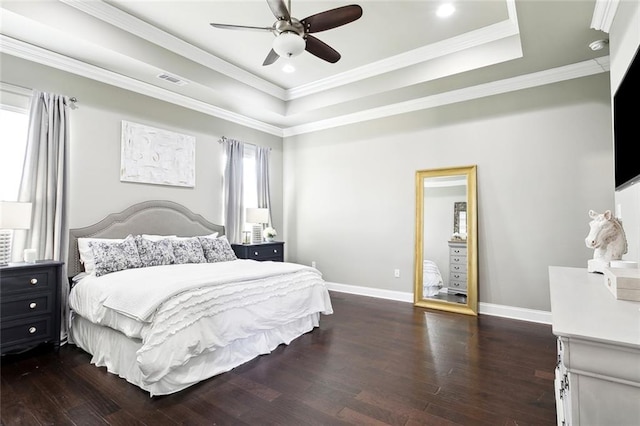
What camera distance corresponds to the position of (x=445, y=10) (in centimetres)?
329

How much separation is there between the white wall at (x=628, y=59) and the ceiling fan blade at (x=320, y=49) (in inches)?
84.5

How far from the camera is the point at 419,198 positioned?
4.88 metres

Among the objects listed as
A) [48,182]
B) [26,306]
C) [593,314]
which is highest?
[48,182]

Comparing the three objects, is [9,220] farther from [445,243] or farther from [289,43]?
[445,243]

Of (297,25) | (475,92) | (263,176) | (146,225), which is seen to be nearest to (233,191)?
(263,176)

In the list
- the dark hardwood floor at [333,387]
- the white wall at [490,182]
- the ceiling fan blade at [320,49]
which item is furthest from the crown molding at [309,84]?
the dark hardwood floor at [333,387]

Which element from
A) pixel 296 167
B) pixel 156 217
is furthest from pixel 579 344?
pixel 296 167

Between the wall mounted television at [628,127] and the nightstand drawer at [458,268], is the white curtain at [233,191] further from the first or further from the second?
the wall mounted television at [628,127]

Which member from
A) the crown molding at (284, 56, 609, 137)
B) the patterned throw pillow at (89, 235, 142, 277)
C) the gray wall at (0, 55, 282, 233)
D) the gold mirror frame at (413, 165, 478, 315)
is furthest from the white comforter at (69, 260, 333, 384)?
the crown molding at (284, 56, 609, 137)

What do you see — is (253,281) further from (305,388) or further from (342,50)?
(342,50)

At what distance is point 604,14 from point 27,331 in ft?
18.6

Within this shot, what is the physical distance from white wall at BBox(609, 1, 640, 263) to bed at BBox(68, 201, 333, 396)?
2.72m

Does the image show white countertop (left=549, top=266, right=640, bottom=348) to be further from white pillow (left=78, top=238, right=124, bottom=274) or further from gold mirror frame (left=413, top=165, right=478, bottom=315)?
white pillow (left=78, top=238, right=124, bottom=274)

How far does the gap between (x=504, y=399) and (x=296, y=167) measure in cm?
493
